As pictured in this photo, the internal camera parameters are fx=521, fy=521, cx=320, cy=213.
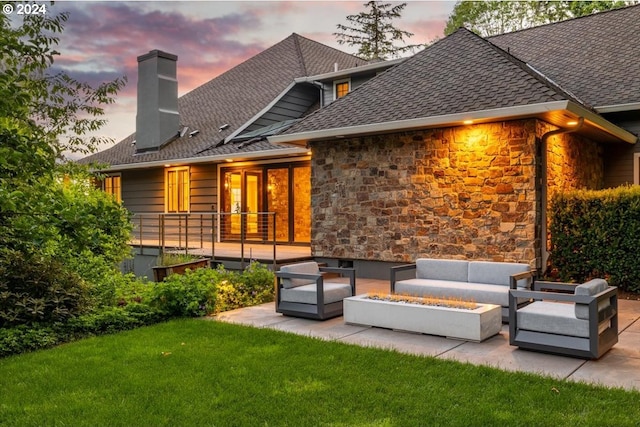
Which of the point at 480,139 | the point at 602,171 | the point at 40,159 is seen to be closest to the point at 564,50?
the point at 602,171

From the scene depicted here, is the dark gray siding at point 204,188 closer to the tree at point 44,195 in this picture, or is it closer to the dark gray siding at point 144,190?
the dark gray siding at point 144,190

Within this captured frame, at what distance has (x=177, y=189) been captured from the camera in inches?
624

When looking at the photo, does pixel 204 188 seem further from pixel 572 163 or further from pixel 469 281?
pixel 469 281

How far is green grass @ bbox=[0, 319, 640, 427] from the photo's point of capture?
11.3 feet

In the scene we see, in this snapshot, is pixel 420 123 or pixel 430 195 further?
pixel 430 195

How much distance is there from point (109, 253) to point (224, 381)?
569cm

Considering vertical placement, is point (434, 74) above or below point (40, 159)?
above

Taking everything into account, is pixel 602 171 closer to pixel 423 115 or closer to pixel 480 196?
pixel 480 196

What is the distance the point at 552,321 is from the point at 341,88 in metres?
10.8

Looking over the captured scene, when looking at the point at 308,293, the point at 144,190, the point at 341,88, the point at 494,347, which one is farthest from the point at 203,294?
the point at 144,190

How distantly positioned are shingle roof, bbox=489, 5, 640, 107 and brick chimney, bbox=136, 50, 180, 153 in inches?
394

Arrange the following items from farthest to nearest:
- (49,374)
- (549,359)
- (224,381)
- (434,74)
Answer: (434,74)
(549,359)
(49,374)
(224,381)

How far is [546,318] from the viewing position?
4938 millimetres

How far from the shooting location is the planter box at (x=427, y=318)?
5406 mm
